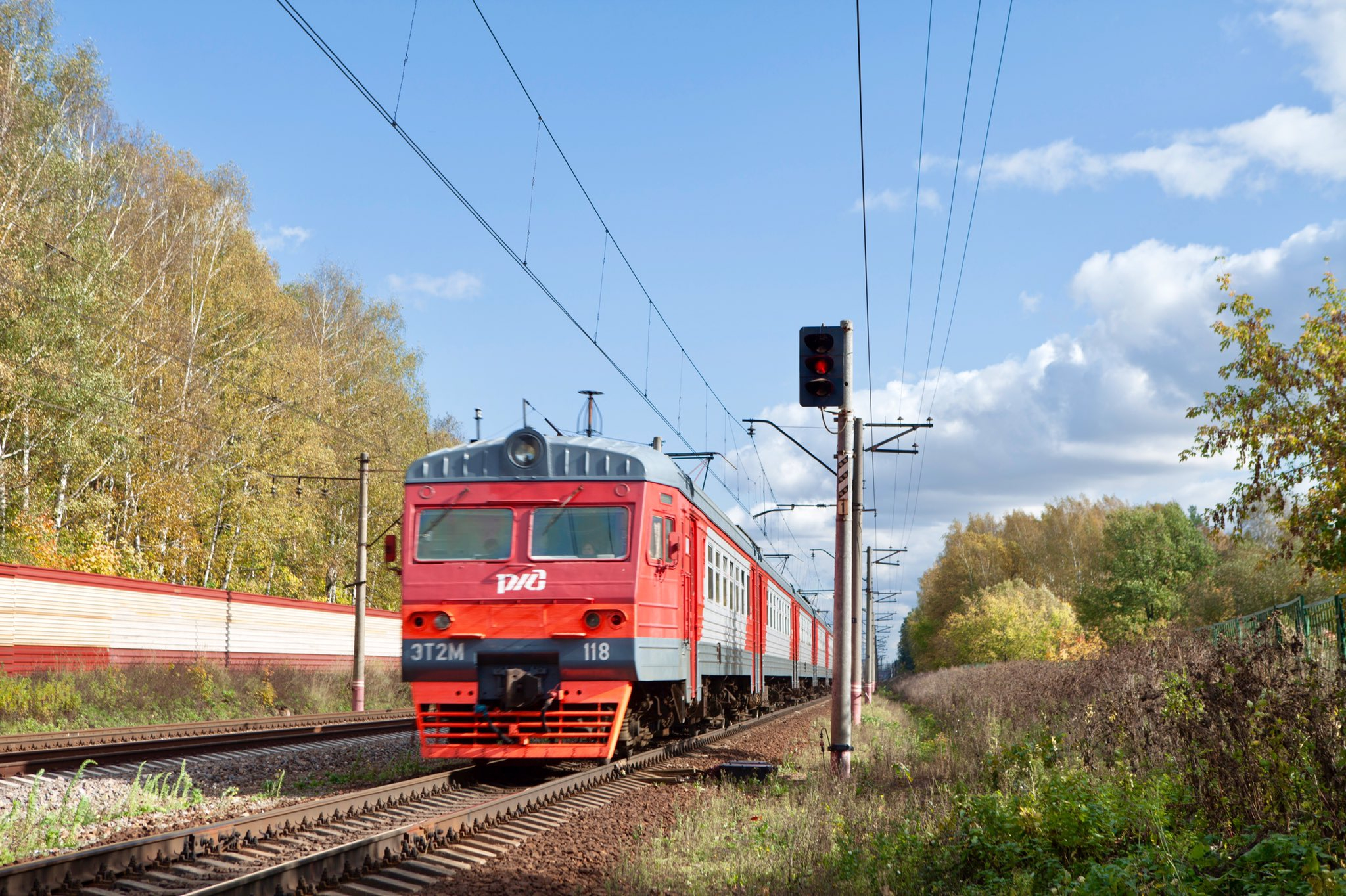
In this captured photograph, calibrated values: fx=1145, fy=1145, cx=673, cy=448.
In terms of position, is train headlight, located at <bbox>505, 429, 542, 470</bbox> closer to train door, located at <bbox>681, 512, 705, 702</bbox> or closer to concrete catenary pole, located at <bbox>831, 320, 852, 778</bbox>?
train door, located at <bbox>681, 512, 705, 702</bbox>

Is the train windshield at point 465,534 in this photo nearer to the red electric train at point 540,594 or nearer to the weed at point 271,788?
the red electric train at point 540,594

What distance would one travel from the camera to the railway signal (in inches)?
454

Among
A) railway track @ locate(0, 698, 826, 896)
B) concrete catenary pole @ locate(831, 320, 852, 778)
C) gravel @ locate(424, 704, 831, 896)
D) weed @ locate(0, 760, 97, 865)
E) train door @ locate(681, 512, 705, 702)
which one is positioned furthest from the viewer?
train door @ locate(681, 512, 705, 702)

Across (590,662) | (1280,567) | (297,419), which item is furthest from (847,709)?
(1280,567)

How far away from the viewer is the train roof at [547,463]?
1134cm

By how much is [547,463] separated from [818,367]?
114 inches

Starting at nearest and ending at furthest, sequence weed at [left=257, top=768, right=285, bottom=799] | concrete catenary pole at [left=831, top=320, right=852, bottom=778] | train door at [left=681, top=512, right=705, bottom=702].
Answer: weed at [left=257, top=768, right=285, bottom=799] < concrete catenary pole at [left=831, top=320, right=852, bottom=778] < train door at [left=681, top=512, right=705, bottom=702]

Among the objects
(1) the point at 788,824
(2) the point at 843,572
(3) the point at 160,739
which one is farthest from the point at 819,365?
(3) the point at 160,739

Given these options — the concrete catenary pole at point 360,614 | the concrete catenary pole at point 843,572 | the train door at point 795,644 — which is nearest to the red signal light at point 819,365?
the concrete catenary pole at point 843,572

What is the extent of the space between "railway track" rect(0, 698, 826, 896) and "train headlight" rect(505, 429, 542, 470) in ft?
10.1

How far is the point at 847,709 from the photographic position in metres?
11.8

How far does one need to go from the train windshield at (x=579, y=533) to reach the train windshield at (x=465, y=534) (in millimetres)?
315

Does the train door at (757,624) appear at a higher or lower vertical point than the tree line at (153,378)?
lower

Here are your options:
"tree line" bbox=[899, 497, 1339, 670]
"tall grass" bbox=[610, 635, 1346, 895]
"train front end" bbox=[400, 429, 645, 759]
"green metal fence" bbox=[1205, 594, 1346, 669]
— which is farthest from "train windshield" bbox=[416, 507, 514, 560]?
"tree line" bbox=[899, 497, 1339, 670]
